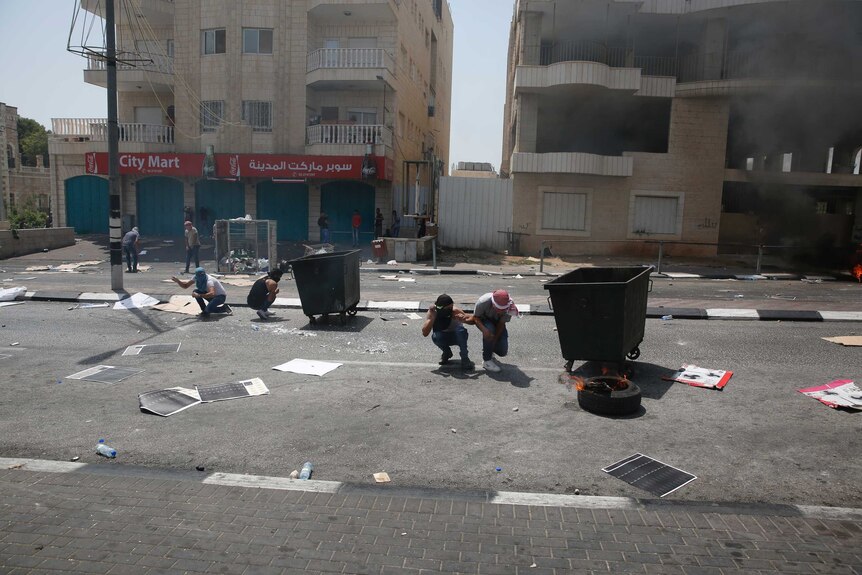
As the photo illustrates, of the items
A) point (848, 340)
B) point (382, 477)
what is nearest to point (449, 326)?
point (382, 477)

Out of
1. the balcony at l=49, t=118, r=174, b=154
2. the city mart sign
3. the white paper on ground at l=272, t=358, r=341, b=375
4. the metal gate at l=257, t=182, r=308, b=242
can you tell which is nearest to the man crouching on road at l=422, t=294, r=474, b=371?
the white paper on ground at l=272, t=358, r=341, b=375

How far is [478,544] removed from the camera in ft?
12.9

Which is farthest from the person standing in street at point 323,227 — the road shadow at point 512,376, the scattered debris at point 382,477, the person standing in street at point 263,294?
the scattered debris at point 382,477

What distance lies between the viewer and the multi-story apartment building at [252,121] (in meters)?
26.0

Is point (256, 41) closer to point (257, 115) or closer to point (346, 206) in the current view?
point (257, 115)

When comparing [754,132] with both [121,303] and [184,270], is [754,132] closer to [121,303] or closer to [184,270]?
[184,270]

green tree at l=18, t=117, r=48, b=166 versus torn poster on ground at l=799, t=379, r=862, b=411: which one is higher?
green tree at l=18, t=117, r=48, b=166

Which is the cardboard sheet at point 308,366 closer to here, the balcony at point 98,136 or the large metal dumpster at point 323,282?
the large metal dumpster at point 323,282

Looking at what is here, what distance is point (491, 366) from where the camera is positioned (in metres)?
8.20

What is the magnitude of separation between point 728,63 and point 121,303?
22704mm

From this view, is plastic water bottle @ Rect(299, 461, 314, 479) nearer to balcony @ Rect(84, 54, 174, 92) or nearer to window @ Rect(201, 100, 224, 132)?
window @ Rect(201, 100, 224, 132)

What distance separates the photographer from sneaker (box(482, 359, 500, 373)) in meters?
8.16

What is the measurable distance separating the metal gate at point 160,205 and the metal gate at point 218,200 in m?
1.02

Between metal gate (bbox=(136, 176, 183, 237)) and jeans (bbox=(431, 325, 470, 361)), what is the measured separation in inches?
946
